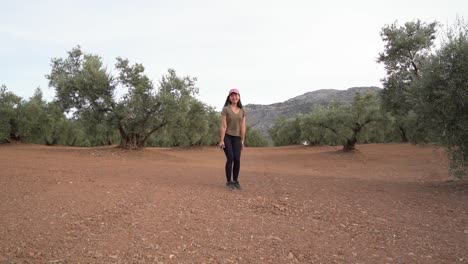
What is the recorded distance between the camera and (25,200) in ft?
20.4

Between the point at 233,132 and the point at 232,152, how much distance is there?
1.56 ft

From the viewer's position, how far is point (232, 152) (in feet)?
27.2

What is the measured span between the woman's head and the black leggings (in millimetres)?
819

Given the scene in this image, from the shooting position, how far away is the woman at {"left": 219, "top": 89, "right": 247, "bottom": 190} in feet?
27.2

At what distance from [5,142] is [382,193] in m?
34.1

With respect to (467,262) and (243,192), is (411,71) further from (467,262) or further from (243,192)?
(467,262)

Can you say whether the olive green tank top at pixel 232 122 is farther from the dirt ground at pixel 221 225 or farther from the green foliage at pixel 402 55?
the green foliage at pixel 402 55

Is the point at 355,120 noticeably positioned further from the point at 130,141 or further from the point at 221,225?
the point at 221,225

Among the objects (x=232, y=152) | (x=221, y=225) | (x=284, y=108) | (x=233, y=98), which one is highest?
(x=284, y=108)

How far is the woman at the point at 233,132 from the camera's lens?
8.28m

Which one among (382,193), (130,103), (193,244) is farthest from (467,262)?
(130,103)

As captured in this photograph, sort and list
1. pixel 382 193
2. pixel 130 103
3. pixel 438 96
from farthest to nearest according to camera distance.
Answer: pixel 130 103, pixel 438 96, pixel 382 193

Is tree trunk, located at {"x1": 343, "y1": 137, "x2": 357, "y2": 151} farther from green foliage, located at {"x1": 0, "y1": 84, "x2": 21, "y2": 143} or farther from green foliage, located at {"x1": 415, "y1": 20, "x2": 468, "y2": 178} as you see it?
green foliage, located at {"x1": 0, "y1": 84, "x2": 21, "y2": 143}

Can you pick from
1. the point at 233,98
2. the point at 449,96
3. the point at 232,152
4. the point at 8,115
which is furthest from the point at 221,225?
the point at 8,115
